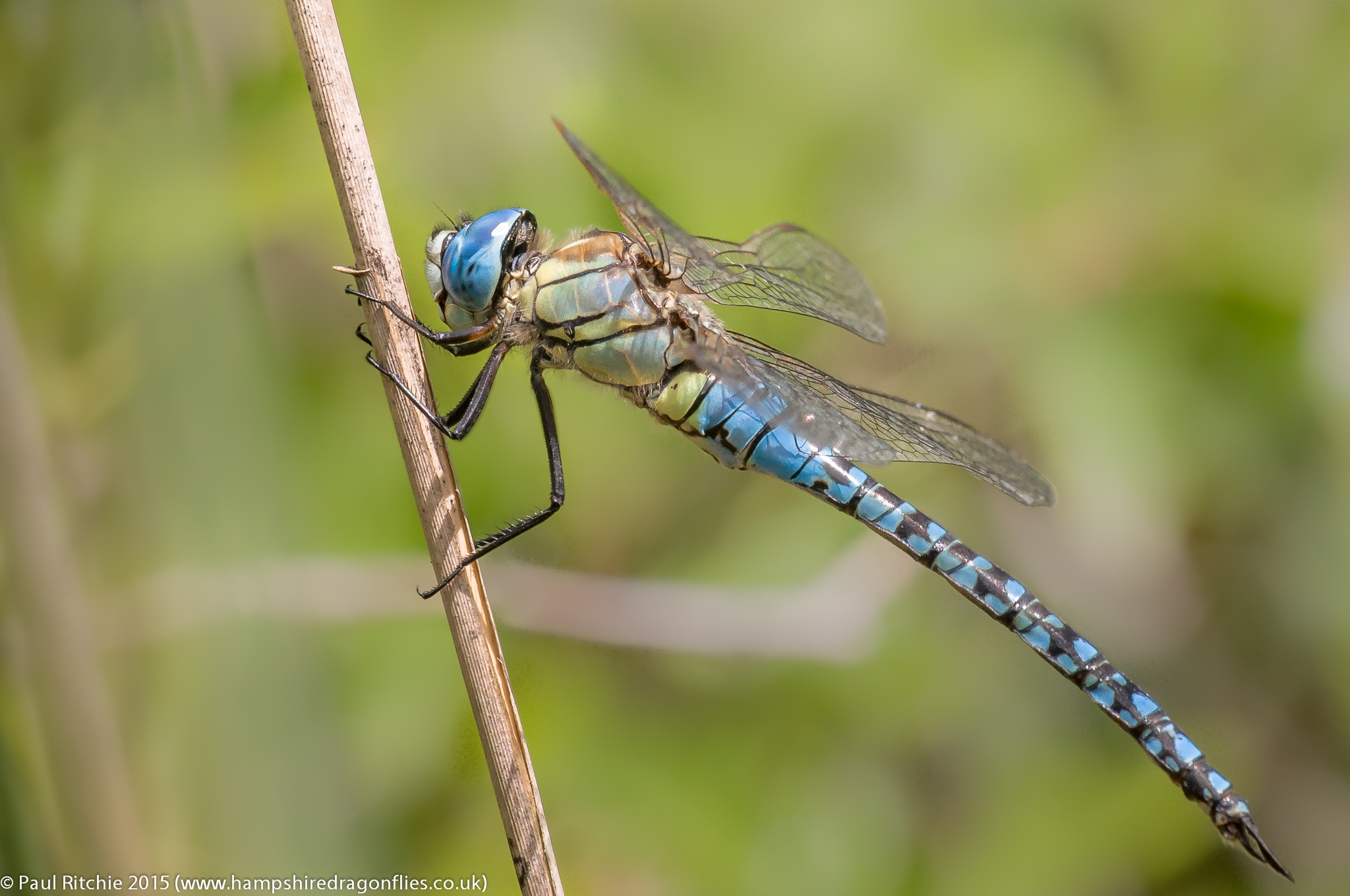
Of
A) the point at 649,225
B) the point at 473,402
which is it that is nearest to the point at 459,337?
the point at 473,402

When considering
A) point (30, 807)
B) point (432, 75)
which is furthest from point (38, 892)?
point (432, 75)

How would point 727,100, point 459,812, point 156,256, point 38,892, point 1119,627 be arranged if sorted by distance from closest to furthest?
point 38,892 → point 156,256 → point 459,812 → point 727,100 → point 1119,627

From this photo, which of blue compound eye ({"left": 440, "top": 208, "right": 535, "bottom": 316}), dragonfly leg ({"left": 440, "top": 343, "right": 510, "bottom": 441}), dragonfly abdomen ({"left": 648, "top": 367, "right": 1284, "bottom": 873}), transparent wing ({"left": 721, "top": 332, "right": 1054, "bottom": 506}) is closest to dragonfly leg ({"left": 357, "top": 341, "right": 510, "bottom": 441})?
dragonfly leg ({"left": 440, "top": 343, "right": 510, "bottom": 441})

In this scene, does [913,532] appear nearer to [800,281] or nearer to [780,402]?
→ [780,402]

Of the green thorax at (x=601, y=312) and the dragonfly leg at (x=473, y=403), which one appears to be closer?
the dragonfly leg at (x=473, y=403)

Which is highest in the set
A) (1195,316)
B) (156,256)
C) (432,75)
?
(432,75)

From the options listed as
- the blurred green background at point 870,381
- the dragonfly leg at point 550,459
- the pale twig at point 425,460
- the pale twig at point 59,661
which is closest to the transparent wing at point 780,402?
the dragonfly leg at point 550,459

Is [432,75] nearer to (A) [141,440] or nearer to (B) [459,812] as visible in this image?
(A) [141,440]

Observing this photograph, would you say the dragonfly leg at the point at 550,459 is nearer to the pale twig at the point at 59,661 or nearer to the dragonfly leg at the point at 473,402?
the dragonfly leg at the point at 473,402
